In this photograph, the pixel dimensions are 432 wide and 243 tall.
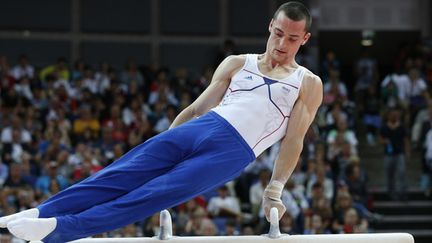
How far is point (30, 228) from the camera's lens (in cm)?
394

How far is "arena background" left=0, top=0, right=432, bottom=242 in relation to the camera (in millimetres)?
11484

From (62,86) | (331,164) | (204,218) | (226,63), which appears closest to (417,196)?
(331,164)

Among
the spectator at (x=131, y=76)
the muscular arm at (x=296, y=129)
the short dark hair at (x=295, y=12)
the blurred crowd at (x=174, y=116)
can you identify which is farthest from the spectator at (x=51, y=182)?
the short dark hair at (x=295, y=12)

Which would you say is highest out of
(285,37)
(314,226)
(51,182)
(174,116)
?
(285,37)

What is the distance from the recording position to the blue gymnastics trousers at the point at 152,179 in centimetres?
414

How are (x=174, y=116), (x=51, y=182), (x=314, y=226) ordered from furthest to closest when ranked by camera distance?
(x=174, y=116) < (x=51, y=182) < (x=314, y=226)

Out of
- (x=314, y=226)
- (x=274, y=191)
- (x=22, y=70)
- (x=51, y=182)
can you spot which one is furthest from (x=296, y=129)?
(x=22, y=70)

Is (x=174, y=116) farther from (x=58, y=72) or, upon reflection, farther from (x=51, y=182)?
(x=51, y=182)

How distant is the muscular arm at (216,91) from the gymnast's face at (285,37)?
22 cm

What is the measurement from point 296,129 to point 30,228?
158cm

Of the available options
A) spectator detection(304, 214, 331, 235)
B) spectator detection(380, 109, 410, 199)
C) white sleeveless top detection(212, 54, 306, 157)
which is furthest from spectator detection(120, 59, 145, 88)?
white sleeveless top detection(212, 54, 306, 157)

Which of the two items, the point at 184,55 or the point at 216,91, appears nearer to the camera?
the point at 216,91

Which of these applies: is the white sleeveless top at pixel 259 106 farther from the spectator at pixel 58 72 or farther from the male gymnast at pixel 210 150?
the spectator at pixel 58 72

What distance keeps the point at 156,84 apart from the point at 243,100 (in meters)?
8.35
